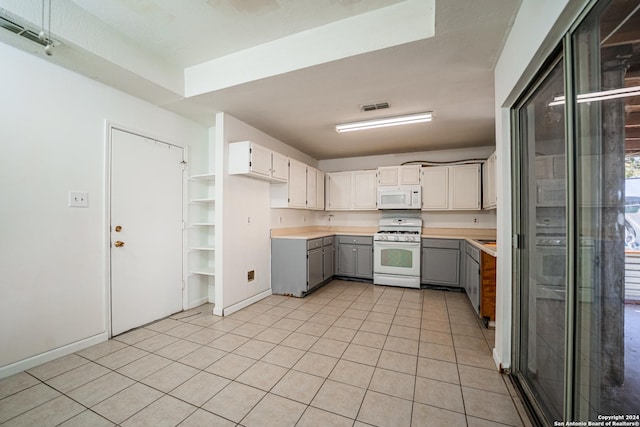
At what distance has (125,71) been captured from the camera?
2.33 metres

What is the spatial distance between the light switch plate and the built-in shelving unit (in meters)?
1.12

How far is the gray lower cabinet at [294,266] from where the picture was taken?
12.9 ft

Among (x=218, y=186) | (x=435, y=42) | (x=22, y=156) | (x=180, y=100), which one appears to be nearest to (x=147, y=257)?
(x=218, y=186)

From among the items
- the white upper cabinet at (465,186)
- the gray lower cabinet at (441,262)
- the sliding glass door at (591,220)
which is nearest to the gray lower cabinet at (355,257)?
the gray lower cabinet at (441,262)

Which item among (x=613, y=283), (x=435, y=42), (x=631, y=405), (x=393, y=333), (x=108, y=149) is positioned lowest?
(x=393, y=333)

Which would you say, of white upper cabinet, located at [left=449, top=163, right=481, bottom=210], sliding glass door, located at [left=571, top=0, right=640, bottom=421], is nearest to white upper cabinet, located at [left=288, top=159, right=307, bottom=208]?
white upper cabinet, located at [left=449, top=163, right=481, bottom=210]

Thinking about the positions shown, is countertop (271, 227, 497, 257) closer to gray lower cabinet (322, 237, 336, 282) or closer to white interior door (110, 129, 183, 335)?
gray lower cabinet (322, 237, 336, 282)

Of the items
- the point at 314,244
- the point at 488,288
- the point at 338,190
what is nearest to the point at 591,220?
the point at 488,288

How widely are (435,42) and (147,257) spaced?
350 cm

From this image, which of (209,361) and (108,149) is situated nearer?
(209,361)

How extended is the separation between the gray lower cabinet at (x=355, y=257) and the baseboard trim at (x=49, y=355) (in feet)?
11.6

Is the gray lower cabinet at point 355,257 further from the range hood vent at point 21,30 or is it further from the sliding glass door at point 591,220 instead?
the range hood vent at point 21,30

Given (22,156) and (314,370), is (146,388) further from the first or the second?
(22,156)

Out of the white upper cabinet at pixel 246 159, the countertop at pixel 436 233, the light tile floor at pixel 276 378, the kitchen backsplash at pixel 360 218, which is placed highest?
the white upper cabinet at pixel 246 159
